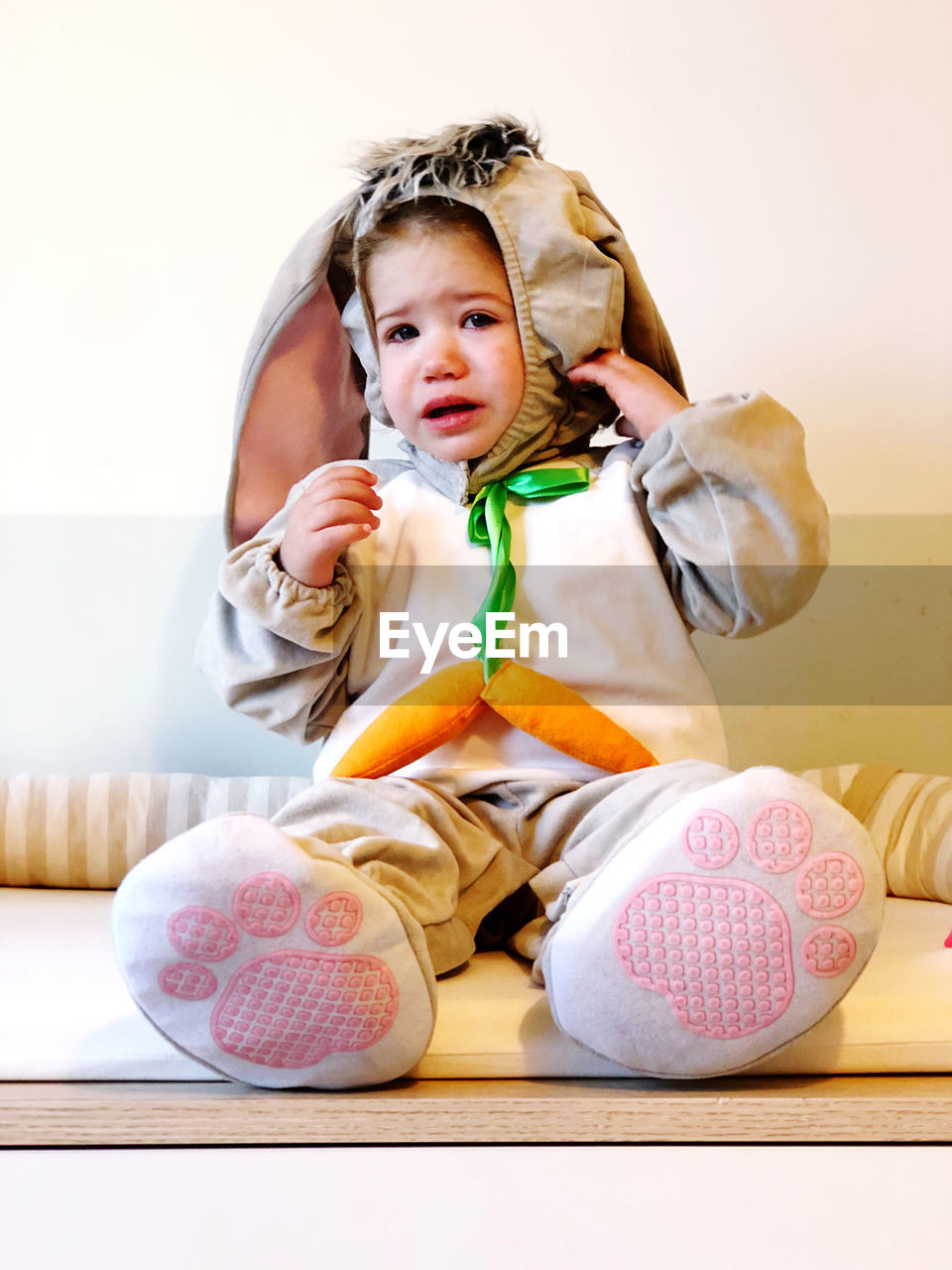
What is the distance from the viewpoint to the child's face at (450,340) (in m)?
0.95

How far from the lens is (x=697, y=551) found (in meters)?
0.92

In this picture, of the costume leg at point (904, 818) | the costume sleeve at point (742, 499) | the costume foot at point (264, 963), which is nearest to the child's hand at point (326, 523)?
the costume sleeve at point (742, 499)

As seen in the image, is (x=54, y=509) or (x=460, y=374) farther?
(x=54, y=509)

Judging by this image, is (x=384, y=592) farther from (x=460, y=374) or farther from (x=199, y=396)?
(x=199, y=396)

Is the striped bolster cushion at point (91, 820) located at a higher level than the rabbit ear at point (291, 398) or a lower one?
lower

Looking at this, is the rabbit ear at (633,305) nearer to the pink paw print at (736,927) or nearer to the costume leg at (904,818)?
the costume leg at (904,818)

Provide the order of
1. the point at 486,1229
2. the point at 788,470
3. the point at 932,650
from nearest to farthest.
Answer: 1. the point at 486,1229
2. the point at 788,470
3. the point at 932,650

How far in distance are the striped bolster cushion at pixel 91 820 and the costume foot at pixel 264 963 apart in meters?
0.55

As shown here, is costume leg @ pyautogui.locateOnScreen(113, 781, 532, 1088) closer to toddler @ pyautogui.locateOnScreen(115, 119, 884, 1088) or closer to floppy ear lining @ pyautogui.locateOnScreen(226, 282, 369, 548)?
toddler @ pyautogui.locateOnScreen(115, 119, 884, 1088)

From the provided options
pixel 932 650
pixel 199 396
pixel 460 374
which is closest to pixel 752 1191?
pixel 460 374

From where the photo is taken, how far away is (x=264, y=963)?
0.60m

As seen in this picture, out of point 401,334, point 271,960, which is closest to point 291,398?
point 401,334

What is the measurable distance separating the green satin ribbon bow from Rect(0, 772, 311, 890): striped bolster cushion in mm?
372

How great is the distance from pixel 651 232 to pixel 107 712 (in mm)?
801
